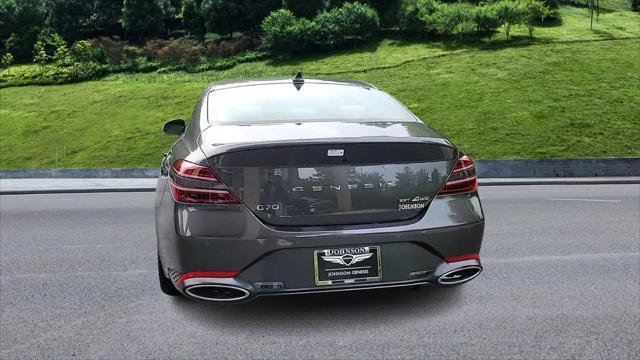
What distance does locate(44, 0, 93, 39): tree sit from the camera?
61562 millimetres

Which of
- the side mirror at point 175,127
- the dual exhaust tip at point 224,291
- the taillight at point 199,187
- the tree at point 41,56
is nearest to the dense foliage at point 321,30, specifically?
the tree at point 41,56

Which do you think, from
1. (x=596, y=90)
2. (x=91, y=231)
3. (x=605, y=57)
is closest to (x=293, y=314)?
(x=91, y=231)

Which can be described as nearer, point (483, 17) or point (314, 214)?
point (314, 214)

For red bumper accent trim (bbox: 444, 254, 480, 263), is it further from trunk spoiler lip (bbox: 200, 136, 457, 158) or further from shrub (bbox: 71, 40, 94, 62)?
shrub (bbox: 71, 40, 94, 62)

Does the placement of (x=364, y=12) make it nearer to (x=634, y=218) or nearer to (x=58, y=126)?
(x=58, y=126)

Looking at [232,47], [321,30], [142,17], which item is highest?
[142,17]

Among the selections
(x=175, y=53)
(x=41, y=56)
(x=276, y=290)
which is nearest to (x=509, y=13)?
(x=175, y=53)

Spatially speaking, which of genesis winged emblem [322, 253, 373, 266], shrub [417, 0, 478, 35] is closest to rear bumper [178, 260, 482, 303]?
genesis winged emblem [322, 253, 373, 266]

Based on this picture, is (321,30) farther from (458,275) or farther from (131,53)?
(458,275)

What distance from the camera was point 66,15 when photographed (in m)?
61.8

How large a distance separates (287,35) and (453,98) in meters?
17.1

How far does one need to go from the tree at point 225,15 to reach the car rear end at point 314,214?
53257 mm

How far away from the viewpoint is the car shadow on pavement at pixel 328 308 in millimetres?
4488

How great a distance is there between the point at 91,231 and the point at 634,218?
818 centimetres
